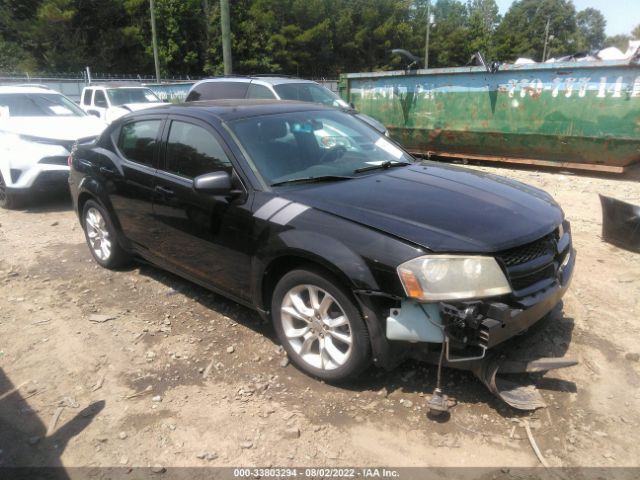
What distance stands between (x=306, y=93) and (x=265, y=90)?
893mm

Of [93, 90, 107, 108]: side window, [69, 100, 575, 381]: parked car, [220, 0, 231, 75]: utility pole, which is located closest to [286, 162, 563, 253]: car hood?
[69, 100, 575, 381]: parked car

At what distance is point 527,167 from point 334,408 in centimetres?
829

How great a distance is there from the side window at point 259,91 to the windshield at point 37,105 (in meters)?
2.94

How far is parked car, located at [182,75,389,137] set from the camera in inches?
345

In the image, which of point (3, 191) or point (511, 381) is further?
point (3, 191)

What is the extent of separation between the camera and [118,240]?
468 centimetres

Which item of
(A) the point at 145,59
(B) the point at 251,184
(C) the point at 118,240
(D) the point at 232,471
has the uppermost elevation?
(A) the point at 145,59

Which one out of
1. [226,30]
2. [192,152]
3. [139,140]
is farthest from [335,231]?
[226,30]

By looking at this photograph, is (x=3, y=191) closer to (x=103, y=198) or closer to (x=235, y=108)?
(x=103, y=198)

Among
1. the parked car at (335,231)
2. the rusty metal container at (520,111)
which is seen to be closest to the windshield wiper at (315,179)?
the parked car at (335,231)

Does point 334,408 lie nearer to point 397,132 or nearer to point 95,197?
point 95,197

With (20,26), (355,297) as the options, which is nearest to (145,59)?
(20,26)

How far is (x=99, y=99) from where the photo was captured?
14.8 meters

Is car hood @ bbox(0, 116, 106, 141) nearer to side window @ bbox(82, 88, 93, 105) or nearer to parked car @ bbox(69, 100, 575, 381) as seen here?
parked car @ bbox(69, 100, 575, 381)
